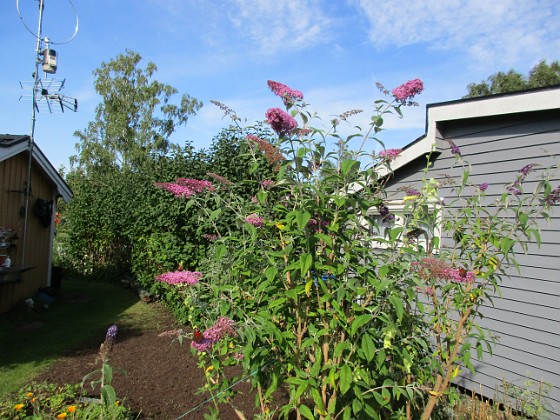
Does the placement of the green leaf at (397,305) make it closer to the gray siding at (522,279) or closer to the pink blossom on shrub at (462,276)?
the pink blossom on shrub at (462,276)

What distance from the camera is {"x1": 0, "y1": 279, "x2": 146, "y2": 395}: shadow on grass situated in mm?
4852

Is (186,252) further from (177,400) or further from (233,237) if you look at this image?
(233,237)

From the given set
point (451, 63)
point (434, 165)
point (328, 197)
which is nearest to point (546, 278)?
point (434, 165)

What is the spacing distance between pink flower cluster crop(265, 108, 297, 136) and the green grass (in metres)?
3.91

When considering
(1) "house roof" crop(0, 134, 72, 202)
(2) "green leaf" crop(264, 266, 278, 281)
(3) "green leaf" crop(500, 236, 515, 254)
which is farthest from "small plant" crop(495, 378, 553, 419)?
(1) "house roof" crop(0, 134, 72, 202)

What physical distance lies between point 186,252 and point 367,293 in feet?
16.1

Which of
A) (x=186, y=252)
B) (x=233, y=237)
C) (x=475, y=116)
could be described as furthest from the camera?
(x=186, y=252)

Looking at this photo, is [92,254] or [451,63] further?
[92,254]

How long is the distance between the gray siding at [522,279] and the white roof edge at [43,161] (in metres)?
6.83

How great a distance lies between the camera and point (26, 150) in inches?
305

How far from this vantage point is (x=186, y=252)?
659 cm

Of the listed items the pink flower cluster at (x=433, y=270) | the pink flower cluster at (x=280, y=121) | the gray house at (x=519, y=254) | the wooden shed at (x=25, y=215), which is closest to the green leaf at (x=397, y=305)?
the pink flower cluster at (x=433, y=270)

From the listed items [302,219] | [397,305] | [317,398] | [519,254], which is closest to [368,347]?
[397,305]

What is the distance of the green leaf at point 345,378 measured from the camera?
1763 millimetres
